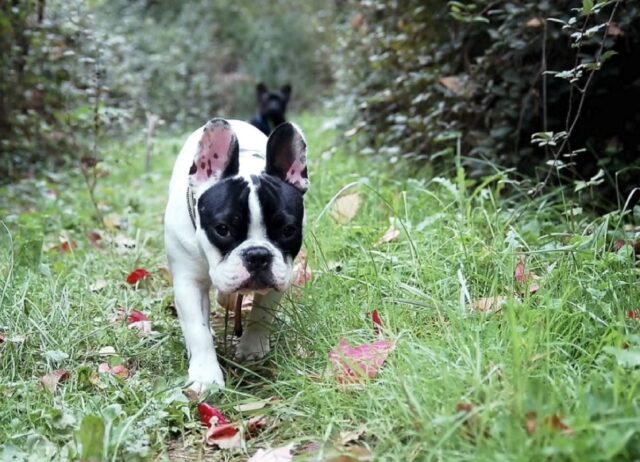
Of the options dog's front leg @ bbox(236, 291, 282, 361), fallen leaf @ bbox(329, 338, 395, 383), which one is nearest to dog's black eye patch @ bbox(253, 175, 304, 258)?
dog's front leg @ bbox(236, 291, 282, 361)

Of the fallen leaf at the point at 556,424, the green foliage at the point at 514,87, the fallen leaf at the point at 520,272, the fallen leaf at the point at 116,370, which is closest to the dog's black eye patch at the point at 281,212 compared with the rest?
the fallen leaf at the point at 116,370

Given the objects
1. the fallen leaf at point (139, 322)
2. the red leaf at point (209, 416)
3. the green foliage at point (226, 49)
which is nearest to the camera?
the red leaf at point (209, 416)

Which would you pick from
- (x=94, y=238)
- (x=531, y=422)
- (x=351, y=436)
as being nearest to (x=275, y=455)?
(x=351, y=436)

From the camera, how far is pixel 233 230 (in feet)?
8.85

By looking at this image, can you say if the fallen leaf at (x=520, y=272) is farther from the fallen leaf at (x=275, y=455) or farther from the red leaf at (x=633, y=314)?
the fallen leaf at (x=275, y=455)

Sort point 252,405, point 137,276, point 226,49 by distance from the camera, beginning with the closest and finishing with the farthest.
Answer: point 252,405
point 137,276
point 226,49

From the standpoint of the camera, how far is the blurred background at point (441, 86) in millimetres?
4227

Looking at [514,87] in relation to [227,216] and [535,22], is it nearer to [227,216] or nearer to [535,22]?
[535,22]

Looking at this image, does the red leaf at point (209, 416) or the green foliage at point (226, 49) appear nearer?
the red leaf at point (209, 416)

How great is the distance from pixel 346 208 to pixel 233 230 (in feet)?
5.53

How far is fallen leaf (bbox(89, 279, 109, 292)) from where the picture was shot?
3.62 m

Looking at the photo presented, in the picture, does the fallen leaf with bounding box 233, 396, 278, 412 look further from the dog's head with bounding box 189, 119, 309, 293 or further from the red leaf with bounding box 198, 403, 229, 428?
the dog's head with bounding box 189, 119, 309, 293

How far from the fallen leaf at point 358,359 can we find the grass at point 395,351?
42mm

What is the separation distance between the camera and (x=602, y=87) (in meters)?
4.54
